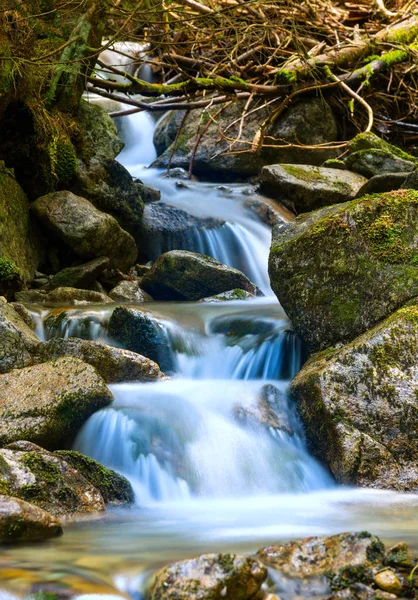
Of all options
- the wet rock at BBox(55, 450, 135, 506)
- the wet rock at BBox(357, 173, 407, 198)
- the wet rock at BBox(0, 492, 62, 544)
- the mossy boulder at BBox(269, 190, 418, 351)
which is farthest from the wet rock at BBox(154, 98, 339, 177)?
the wet rock at BBox(0, 492, 62, 544)

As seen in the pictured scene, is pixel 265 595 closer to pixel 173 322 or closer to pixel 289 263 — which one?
pixel 289 263

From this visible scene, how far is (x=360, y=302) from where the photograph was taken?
17.5ft

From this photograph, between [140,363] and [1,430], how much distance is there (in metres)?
A: 1.59

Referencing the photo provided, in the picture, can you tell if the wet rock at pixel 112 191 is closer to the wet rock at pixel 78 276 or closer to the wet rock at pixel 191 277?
the wet rock at pixel 78 276

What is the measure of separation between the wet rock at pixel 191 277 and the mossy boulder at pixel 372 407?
3983 millimetres

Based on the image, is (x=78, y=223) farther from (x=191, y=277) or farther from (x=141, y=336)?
(x=141, y=336)

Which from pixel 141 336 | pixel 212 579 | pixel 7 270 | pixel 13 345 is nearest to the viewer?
pixel 212 579

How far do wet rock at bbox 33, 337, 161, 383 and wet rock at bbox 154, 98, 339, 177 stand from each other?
24.4 ft

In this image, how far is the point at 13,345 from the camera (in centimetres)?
576

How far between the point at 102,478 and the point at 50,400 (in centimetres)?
72

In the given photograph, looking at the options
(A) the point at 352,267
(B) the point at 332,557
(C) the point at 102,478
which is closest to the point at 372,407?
(A) the point at 352,267

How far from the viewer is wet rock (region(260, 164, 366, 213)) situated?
10719mm

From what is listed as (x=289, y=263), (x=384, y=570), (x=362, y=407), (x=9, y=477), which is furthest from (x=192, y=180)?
(x=384, y=570)

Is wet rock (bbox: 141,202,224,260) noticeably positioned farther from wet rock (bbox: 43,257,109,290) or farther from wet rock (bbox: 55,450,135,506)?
wet rock (bbox: 55,450,135,506)
